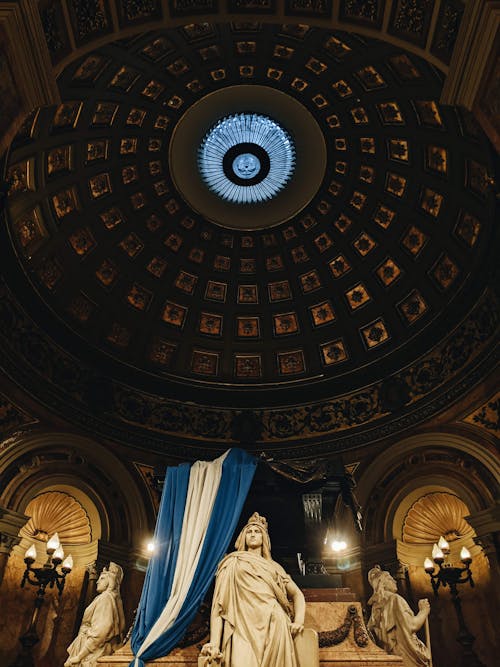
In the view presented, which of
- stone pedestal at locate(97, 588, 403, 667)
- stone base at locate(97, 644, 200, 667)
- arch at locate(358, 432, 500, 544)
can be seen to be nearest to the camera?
stone base at locate(97, 644, 200, 667)

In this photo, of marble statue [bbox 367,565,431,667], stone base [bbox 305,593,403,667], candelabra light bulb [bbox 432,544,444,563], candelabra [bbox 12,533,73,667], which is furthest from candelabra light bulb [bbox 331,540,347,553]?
stone base [bbox 305,593,403,667]

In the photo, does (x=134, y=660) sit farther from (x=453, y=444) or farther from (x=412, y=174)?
(x=412, y=174)

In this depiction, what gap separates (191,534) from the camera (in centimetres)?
633

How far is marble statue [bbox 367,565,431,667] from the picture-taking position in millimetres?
7570

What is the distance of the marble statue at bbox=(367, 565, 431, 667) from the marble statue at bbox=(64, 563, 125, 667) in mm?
4343

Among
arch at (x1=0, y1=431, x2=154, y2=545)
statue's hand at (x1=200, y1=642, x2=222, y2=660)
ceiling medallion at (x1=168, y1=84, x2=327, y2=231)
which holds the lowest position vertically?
statue's hand at (x1=200, y1=642, x2=222, y2=660)

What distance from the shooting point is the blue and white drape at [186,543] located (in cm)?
536

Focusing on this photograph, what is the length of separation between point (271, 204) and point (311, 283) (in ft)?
10.1

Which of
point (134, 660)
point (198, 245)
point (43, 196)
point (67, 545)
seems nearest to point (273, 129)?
point (198, 245)

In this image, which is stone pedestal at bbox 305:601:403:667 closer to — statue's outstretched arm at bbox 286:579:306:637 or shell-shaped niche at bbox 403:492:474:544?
statue's outstretched arm at bbox 286:579:306:637

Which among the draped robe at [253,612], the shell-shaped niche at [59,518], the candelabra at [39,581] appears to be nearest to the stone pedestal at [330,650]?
the draped robe at [253,612]

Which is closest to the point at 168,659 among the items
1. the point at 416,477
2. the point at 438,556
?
the point at 438,556

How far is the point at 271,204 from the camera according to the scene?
1761 cm

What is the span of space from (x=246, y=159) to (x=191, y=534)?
13.7 m
